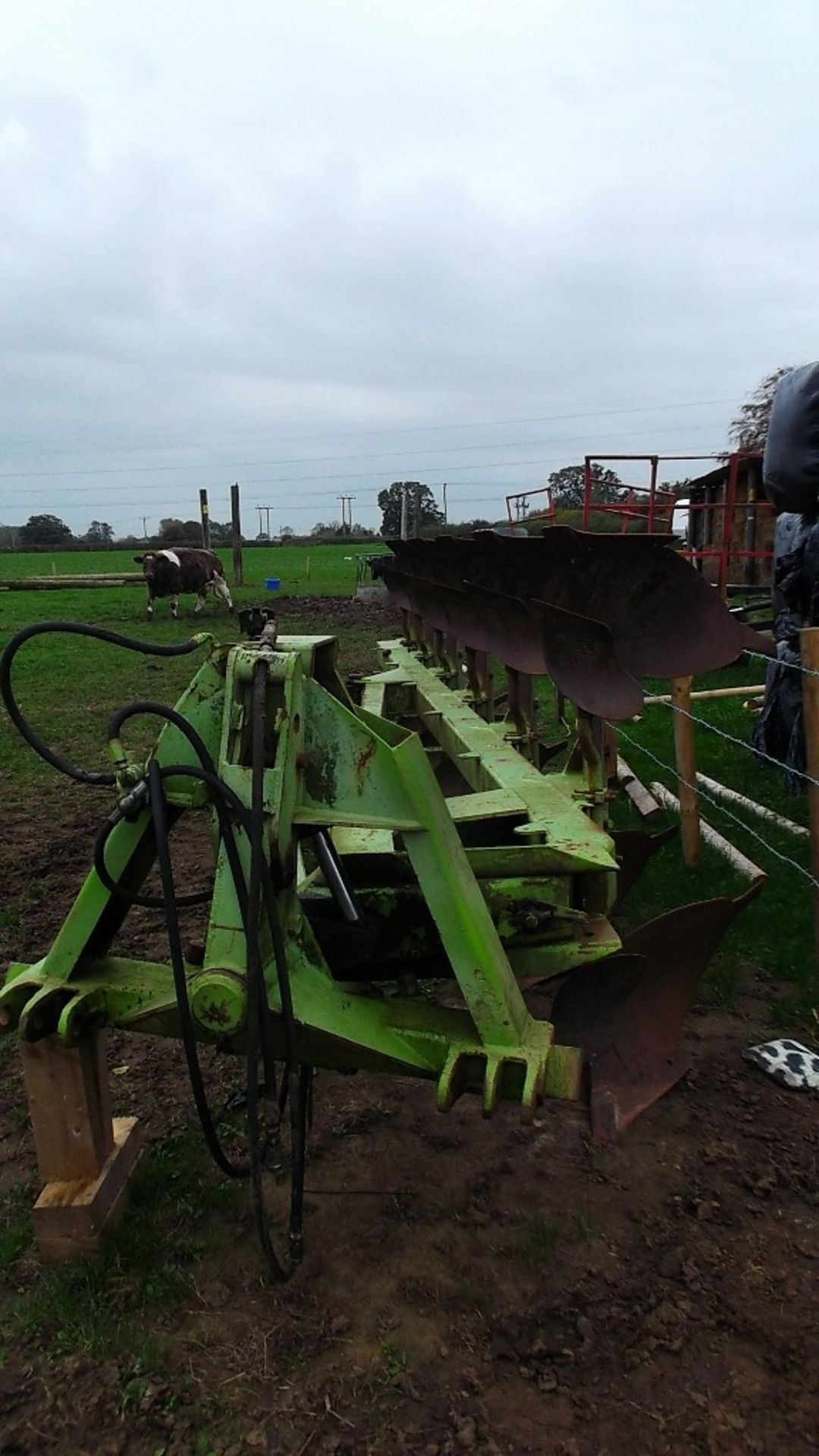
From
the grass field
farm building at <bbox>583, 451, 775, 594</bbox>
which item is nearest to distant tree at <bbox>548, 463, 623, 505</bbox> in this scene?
farm building at <bbox>583, 451, 775, 594</bbox>

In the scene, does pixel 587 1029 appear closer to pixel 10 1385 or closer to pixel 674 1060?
pixel 674 1060

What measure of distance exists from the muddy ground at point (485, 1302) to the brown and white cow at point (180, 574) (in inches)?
583

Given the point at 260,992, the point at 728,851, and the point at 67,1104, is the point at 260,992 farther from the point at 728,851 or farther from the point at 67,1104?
the point at 728,851

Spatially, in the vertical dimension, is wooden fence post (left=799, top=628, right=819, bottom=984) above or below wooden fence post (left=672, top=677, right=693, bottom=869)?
above

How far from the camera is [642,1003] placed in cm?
256

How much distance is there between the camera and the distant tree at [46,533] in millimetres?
52344

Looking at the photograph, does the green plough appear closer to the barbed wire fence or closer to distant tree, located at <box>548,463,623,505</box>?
the barbed wire fence

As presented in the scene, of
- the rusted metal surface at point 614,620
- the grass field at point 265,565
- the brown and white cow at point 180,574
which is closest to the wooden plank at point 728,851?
the rusted metal surface at point 614,620

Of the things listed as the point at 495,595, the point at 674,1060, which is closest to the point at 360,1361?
the point at 674,1060

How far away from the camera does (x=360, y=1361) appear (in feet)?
6.73

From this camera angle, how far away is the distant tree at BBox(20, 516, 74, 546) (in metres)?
52.3

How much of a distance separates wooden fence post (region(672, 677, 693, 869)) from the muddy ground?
74.2 inches

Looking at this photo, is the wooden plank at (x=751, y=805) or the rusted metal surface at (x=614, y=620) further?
the wooden plank at (x=751, y=805)

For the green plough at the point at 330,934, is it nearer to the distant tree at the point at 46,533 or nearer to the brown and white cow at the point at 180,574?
the brown and white cow at the point at 180,574
